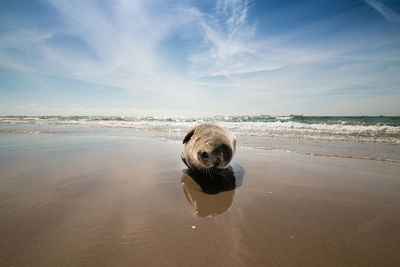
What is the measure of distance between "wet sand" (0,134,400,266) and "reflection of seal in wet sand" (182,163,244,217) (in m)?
0.02

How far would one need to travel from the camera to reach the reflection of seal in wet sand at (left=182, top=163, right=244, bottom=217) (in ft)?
9.32

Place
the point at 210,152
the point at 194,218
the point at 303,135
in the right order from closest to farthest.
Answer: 1. the point at 194,218
2. the point at 210,152
3. the point at 303,135

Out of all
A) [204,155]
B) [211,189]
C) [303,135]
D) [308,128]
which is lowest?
[211,189]

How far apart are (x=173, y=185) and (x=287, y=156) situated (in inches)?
169

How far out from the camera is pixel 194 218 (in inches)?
99.3

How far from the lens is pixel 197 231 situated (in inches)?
87.8

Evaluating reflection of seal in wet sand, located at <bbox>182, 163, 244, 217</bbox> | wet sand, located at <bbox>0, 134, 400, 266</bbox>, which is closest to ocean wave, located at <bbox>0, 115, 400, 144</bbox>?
wet sand, located at <bbox>0, 134, 400, 266</bbox>

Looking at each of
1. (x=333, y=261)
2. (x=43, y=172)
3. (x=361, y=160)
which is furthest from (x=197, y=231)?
(x=361, y=160)

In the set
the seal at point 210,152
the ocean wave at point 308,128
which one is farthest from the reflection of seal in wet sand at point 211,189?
the ocean wave at point 308,128

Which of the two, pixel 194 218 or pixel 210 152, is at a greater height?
pixel 210 152

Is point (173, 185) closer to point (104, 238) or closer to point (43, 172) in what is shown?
point (104, 238)

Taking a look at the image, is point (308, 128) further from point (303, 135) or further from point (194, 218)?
point (194, 218)

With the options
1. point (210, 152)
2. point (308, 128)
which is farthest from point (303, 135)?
point (210, 152)

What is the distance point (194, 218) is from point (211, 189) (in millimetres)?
1081
